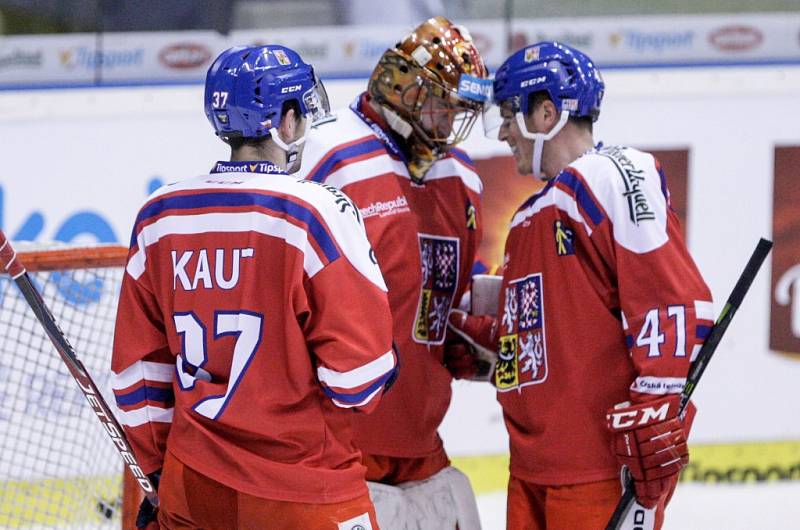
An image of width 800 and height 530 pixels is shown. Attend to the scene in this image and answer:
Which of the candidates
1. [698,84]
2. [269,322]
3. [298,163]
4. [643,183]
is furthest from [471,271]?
[698,84]

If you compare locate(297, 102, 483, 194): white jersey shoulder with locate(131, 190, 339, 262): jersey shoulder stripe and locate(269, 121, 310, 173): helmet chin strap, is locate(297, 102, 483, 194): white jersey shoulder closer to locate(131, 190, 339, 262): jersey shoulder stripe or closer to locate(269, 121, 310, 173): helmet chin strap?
locate(269, 121, 310, 173): helmet chin strap

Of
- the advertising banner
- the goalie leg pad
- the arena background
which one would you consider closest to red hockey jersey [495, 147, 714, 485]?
the goalie leg pad

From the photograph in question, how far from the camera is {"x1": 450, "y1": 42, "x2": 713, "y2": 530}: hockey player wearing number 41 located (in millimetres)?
2084

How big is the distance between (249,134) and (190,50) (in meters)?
2.14

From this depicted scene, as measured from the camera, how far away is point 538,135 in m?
2.32

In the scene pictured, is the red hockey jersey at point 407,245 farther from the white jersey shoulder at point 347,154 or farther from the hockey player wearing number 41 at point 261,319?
the hockey player wearing number 41 at point 261,319

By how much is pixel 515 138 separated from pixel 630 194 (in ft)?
1.12

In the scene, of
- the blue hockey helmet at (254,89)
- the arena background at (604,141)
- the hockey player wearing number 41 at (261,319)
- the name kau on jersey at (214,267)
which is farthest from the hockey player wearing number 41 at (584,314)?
the arena background at (604,141)

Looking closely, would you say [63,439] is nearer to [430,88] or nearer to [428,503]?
[428,503]

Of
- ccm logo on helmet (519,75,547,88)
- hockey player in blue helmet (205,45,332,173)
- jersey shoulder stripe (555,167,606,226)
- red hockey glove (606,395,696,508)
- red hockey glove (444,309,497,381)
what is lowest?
red hockey glove (606,395,696,508)

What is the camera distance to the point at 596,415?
7.24ft

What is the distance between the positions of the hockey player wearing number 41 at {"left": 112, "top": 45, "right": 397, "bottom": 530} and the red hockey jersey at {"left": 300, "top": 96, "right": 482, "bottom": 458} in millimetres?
460

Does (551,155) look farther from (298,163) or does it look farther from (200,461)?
(200,461)

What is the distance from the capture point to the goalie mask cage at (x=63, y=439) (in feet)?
8.46
